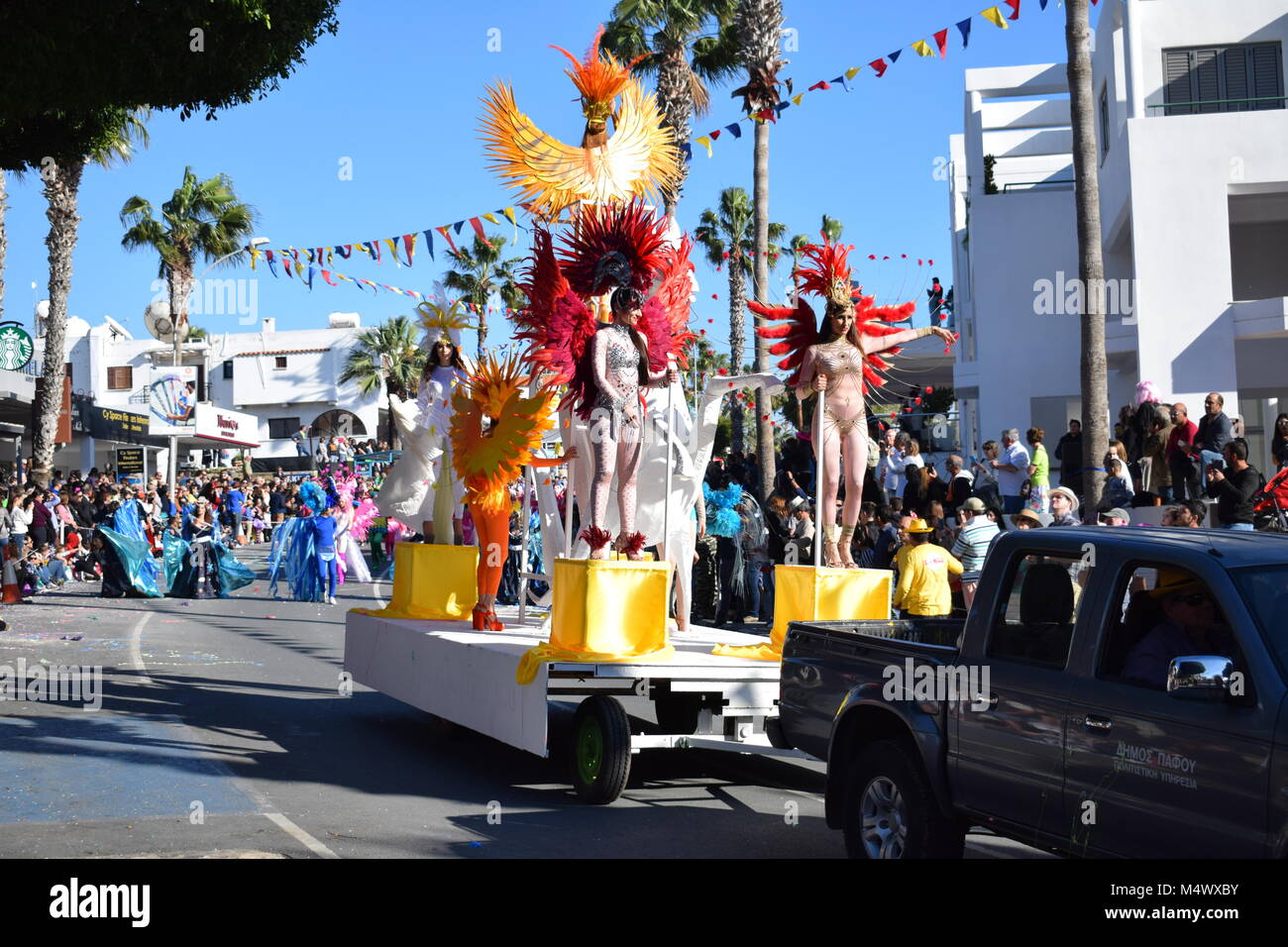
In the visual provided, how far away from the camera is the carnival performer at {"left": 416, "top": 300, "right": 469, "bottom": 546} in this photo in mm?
11805

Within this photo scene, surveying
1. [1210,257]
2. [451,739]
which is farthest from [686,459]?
[1210,257]

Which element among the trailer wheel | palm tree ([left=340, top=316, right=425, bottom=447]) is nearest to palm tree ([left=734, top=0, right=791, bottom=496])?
the trailer wheel

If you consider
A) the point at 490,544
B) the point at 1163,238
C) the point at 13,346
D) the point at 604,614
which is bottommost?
the point at 604,614

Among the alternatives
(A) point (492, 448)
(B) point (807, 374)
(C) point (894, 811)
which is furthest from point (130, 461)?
(C) point (894, 811)

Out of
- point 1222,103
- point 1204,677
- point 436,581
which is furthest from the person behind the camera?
point 1222,103

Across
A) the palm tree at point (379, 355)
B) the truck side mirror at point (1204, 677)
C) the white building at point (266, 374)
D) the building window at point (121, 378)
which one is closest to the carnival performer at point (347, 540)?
the truck side mirror at point (1204, 677)

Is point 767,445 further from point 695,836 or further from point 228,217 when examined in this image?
point 228,217

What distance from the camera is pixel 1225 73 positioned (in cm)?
2312

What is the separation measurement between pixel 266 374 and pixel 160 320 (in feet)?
82.2

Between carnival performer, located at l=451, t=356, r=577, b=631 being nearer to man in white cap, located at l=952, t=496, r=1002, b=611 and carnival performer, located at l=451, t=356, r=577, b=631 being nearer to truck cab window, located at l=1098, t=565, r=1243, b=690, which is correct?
man in white cap, located at l=952, t=496, r=1002, b=611

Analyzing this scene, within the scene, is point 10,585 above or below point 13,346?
below

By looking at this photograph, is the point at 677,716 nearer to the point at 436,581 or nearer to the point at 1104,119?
the point at 436,581

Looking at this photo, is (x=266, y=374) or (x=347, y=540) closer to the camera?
(x=347, y=540)

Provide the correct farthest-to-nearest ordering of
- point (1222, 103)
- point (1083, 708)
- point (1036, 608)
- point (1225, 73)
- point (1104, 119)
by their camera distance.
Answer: point (1104, 119) → point (1225, 73) → point (1222, 103) → point (1036, 608) → point (1083, 708)
